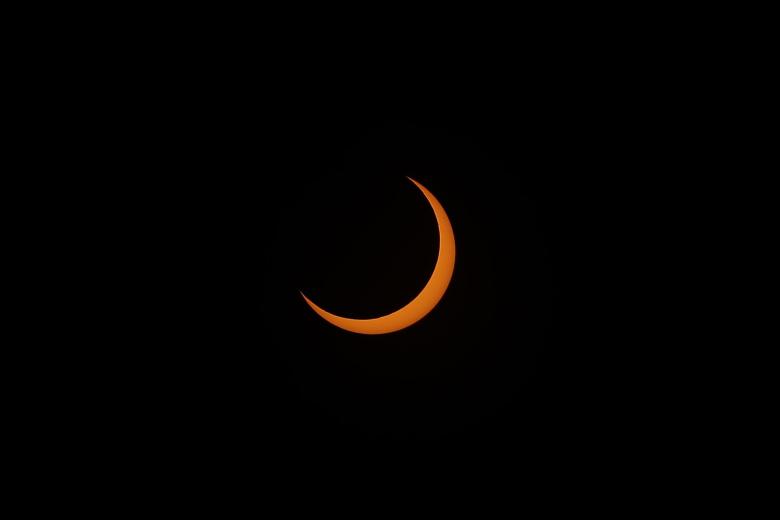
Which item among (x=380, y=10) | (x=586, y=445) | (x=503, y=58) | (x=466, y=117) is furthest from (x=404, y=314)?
(x=380, y=10)

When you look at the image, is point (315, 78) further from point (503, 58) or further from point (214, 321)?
point (214, 321)

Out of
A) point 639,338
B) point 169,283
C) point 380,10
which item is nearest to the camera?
point 380,10

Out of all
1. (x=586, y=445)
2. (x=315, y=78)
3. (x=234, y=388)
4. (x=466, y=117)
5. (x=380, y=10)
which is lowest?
(x=586, y=445)

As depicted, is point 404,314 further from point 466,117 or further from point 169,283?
point 169,283

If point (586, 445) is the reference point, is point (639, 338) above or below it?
above

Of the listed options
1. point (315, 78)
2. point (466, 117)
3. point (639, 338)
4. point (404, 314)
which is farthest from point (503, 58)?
point (639, 338)

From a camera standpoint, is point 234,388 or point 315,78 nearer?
point 315,78

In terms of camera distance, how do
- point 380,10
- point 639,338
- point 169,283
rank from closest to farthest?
point 380,10 → point 639,338 → point 169,283
